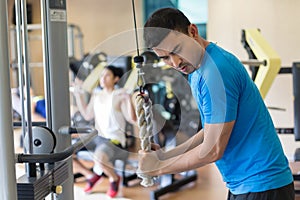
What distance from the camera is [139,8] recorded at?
8102mm

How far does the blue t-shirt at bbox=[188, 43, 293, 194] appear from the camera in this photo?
1390mm

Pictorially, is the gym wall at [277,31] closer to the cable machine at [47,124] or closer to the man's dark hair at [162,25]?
the cable machine at [47,124]

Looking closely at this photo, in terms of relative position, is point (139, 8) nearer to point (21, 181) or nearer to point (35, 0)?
point (35, 0)

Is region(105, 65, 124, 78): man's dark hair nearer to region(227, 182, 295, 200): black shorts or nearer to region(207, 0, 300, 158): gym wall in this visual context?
region(207, 0, 300, 158): gym wall

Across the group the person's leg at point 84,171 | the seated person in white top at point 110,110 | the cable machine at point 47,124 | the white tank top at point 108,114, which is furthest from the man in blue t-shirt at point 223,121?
the person's leg at point 84,171

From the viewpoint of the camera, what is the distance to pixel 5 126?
1.20m

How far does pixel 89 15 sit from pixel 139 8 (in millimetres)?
977

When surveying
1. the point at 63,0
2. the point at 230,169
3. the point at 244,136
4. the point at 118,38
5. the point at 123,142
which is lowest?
the point at 123,142

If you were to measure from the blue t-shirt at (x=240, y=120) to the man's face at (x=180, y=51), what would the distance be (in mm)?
31

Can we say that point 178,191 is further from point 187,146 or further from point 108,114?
point 187,146

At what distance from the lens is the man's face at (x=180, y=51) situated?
1.34m

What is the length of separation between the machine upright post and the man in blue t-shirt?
1.34ft

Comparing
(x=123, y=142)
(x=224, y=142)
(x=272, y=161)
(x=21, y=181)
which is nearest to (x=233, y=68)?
(x=224, y=142)

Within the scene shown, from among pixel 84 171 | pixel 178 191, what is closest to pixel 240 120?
pixel 178 191
